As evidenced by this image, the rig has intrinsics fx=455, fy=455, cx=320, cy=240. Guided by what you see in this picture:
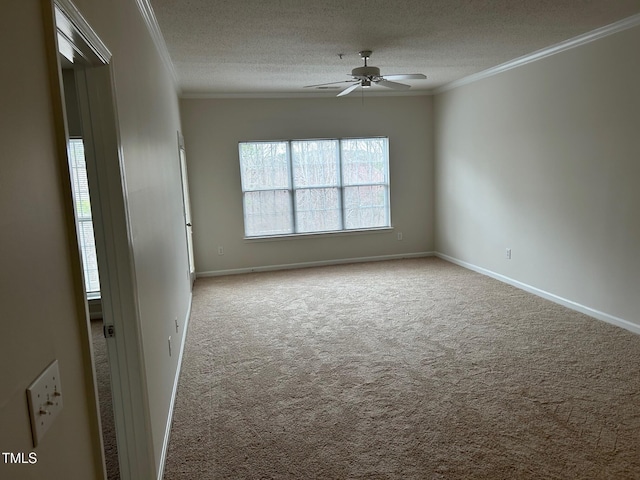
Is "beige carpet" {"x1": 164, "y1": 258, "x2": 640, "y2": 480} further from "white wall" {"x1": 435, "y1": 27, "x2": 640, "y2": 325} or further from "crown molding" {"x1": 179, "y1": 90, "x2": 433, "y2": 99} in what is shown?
"crown molding" {"x1": 179, "y1": 90, "x2": 433, "y2": 99}

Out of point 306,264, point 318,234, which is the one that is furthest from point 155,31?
point 306,264

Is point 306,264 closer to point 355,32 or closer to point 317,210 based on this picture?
point 317,210

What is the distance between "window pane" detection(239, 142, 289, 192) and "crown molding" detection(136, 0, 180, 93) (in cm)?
200

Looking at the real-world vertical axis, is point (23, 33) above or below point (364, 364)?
above

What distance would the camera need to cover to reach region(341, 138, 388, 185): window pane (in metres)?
6.91

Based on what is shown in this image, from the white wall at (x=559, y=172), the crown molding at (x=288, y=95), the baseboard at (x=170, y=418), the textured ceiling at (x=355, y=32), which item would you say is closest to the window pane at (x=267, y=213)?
the crown molding at (x=288, y=95)

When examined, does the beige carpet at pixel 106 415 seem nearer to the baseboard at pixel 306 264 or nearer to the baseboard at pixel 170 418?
the baseboard at pixel 170 418

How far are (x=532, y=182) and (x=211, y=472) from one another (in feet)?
14.3

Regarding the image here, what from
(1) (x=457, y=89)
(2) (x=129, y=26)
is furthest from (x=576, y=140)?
(2) (x=129, y=26)

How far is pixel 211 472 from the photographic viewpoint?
2279 millimetres

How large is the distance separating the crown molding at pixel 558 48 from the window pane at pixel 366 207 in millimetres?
1928

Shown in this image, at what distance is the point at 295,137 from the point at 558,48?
3.50 m

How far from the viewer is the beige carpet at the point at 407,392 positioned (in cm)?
231

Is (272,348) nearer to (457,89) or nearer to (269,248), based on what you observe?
(269,248)
